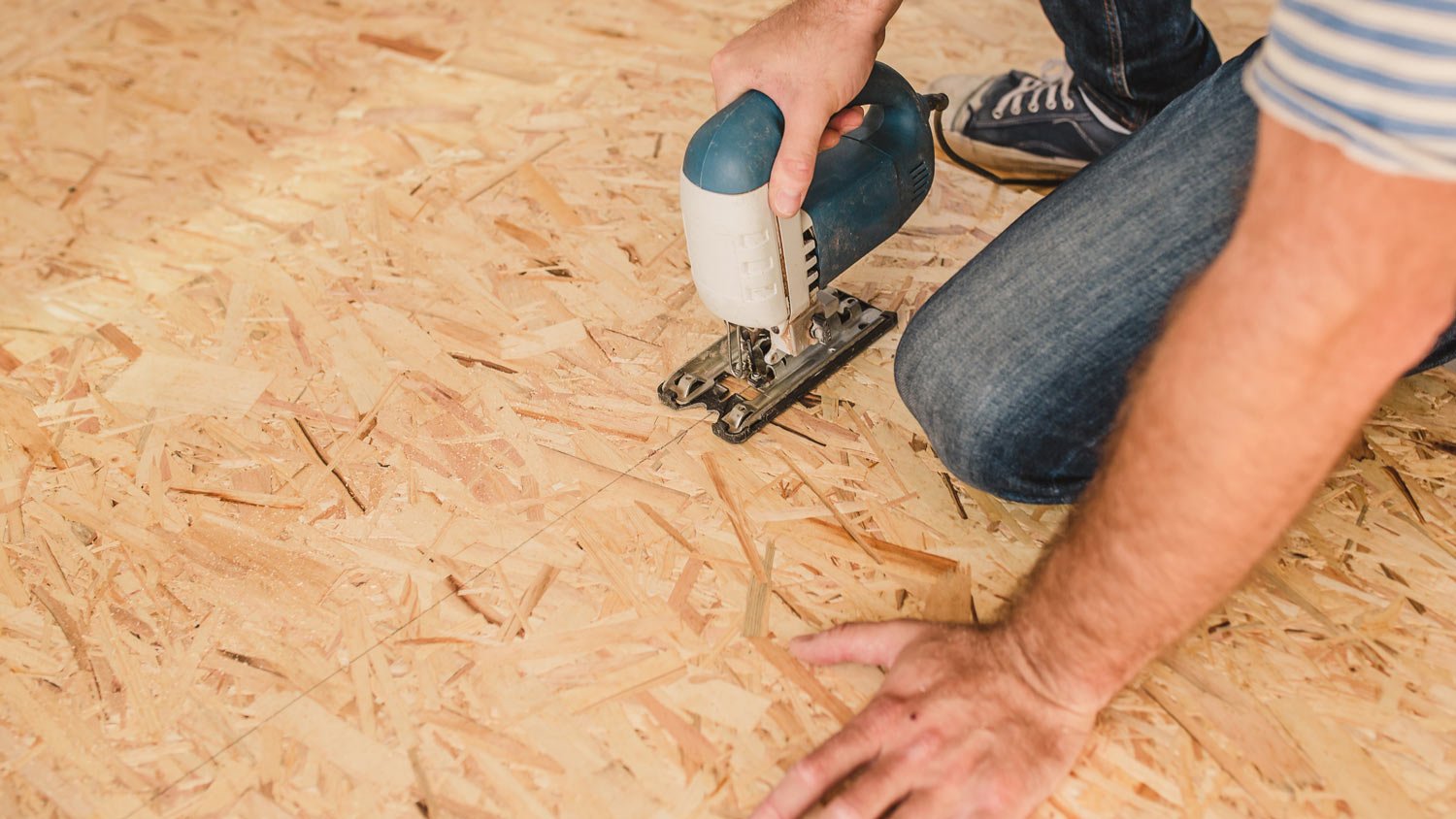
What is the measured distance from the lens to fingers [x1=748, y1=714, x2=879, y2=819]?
3.89 ft

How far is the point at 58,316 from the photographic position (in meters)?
2.10

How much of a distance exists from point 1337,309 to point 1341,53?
192mm

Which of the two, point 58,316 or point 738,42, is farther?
point 58,316

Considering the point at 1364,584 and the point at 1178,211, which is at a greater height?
the point at 1178,211

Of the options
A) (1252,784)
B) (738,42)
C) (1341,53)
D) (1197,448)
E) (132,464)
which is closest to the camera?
(1341,53)

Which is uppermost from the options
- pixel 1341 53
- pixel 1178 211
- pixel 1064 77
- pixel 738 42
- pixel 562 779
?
pixel 1341 53

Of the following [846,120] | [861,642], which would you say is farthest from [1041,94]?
[861,642]

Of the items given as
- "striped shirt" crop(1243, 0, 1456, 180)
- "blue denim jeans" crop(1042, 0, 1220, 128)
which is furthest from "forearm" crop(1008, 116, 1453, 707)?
"blue denim jeans" crop(1042, 0, 1220, 128)

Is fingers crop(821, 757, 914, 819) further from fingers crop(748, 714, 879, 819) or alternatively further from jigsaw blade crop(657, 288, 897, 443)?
jigsaw blade crop(657, 288, 897, 443)

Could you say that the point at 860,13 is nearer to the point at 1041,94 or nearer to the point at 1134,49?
the point at 1134,49

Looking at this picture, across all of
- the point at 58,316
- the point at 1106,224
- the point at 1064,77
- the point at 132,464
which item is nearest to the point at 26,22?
the point at 58,316

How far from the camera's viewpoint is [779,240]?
1.54 meters

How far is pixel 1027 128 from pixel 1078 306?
36.2 inches

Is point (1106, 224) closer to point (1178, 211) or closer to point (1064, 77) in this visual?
point (1178, 211)
